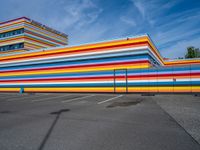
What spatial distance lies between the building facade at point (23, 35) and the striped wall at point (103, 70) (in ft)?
29.7

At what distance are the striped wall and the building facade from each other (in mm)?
9044

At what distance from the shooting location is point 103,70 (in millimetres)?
18344

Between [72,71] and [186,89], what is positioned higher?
[72,71]

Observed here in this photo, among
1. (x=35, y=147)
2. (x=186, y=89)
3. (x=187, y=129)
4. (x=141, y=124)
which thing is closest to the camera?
(x=35, y=147)

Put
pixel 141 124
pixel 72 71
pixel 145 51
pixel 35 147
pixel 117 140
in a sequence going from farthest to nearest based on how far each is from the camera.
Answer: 1. pixel 72 71
2. pixel 145 51
3. pixel 141 124
4. pixel 117 140
5. pixel 35 147

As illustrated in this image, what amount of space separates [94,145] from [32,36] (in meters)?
34.6

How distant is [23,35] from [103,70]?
22.6 meters

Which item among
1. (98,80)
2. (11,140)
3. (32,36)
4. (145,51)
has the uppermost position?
(32,36)

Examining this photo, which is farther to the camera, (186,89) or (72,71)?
(72,71)

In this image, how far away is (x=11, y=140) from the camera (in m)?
4.55

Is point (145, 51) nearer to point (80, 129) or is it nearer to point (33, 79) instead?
point (80, 129)

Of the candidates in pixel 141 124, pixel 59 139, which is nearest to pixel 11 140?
pixel 59 139

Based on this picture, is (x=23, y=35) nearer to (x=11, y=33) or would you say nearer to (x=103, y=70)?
(x=11, y=33)

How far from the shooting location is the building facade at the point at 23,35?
107 feet
